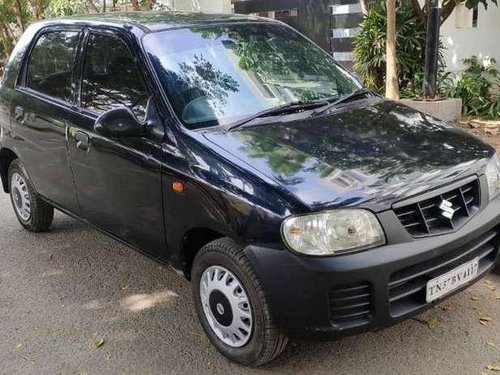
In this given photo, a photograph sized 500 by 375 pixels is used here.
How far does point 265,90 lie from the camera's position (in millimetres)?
3670

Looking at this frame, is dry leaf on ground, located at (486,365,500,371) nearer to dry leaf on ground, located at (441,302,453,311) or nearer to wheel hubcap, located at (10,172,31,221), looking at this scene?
dry leaf on ground, located at (441,302,453,311)

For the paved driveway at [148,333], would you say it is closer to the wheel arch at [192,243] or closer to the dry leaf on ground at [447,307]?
the dry leaf on ground at [447,307]

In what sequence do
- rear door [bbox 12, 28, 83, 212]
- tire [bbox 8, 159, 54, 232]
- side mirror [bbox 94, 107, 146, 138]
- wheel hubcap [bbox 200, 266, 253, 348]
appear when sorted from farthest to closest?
tire [bbox 8, 159, 54, 232] → rear door [bbox 12, 28, 83, 212] → side mirror [bbox 94, 107, 146, 138] → wheel hubcap [bbox 200, 266, 253, 348]

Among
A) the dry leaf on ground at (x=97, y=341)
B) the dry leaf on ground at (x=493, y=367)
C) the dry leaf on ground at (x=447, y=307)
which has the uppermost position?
the dry leaf on ground at (x=447, y=307)

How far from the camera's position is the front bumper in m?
2.65

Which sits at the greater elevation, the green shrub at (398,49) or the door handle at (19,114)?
the green shrub at (398,49)

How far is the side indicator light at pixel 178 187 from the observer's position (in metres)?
3.21

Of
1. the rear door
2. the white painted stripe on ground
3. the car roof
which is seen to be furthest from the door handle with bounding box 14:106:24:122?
the white painted stripe on ground

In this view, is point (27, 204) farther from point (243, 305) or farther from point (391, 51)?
point (391, 51)

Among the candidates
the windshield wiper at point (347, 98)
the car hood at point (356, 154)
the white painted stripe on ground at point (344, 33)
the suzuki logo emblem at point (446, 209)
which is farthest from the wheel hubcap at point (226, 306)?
the white painted stripe on ground at point (344, 33)

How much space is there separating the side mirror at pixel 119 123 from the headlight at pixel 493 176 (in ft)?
6.57

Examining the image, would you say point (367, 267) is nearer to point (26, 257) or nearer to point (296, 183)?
point (296, 183)

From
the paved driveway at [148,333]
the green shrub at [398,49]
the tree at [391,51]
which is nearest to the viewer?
the paved driveway at [148,333]

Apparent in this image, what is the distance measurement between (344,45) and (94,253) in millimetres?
7717
